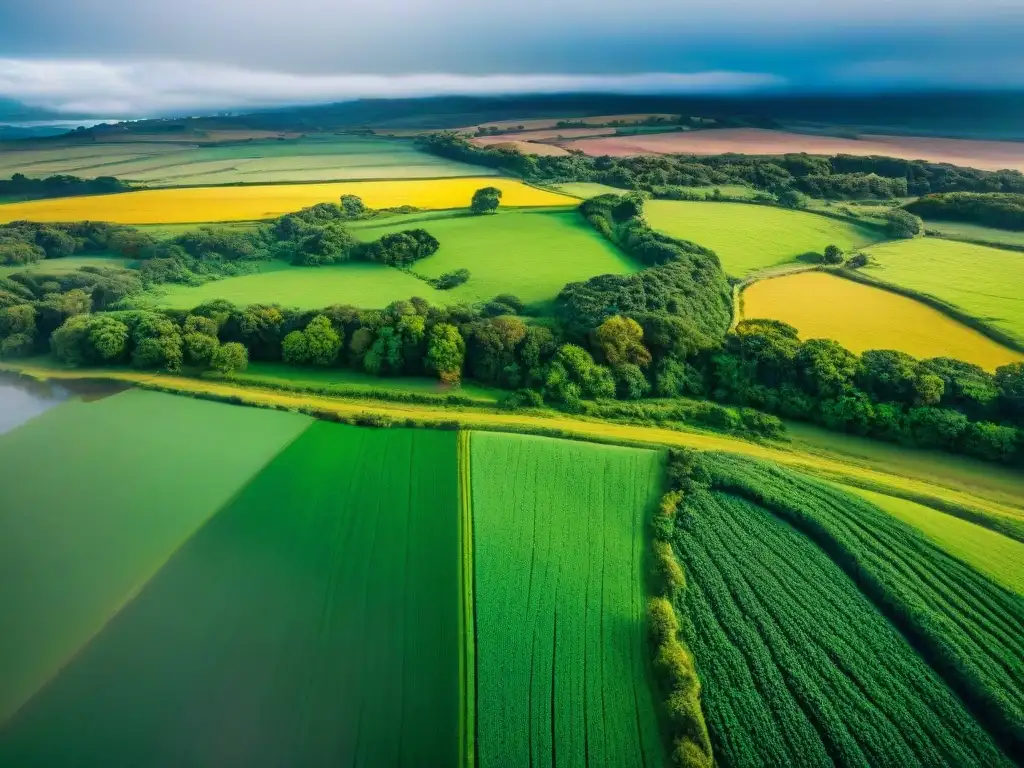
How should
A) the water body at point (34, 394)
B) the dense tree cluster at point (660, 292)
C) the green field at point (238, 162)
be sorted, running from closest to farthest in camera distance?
the water body at point (34, 394)
the dense tree cluster at point (660, 292)
the green field at point (238, 162)

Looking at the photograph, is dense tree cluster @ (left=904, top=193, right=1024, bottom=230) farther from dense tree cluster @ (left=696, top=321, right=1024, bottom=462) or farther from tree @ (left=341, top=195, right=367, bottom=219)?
tree @ (left=341, top=195, right=367, bottom=219)

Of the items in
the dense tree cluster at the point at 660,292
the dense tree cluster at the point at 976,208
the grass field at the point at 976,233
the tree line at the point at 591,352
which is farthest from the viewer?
the dense tree cluster at the point at 976,208

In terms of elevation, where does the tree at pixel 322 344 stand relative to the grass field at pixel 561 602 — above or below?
above

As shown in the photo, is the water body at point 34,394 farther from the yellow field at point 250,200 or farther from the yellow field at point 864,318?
the yellow field at point 864,318

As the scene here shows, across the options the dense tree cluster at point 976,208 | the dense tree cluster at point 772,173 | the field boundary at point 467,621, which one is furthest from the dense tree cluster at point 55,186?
the dense tree cluster at point 976,208

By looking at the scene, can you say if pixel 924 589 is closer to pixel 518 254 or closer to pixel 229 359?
pixel 229 359

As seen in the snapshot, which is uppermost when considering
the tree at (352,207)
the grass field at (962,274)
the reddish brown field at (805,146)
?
the reddish brown field at (805,146)

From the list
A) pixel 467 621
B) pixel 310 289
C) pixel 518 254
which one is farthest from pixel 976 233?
pixel 467 621
